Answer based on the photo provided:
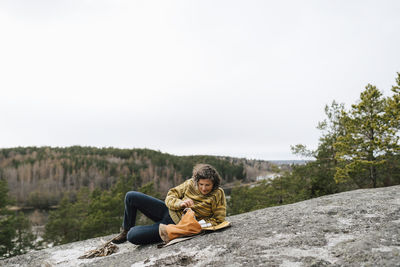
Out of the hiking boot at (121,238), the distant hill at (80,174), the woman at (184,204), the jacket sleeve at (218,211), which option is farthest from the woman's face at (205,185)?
the distant hill at (80,174)

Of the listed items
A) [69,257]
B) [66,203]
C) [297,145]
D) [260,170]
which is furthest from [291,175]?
[260,170]

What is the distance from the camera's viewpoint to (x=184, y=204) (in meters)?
4.18

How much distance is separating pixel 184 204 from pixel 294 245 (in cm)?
182

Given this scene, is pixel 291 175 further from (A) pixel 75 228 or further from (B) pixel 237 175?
(B) pixel 237 175

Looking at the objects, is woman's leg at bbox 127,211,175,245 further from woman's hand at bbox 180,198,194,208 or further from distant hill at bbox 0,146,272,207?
distant hill at bbox 0,146,272,207

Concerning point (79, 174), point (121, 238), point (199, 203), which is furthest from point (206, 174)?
point (79, 174)

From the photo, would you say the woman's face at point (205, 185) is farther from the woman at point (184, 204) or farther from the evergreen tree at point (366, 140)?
the evergreen tree at point (366, 140)

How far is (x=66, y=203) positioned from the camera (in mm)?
27047

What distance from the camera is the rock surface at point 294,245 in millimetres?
2869

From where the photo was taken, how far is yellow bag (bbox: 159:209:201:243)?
4.20 m

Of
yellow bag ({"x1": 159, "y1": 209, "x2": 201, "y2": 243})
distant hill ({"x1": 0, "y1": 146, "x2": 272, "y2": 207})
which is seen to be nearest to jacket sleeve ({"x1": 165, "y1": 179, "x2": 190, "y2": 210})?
yellow bag ({"x1": 159, "y1": 209, "x2": 201, "y2": 243})

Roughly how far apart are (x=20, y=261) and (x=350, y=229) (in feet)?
21.5

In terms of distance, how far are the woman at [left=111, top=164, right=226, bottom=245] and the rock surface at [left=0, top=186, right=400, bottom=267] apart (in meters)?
0.28

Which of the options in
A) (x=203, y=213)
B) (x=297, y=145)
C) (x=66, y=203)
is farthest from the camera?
(x=66, y=203)
